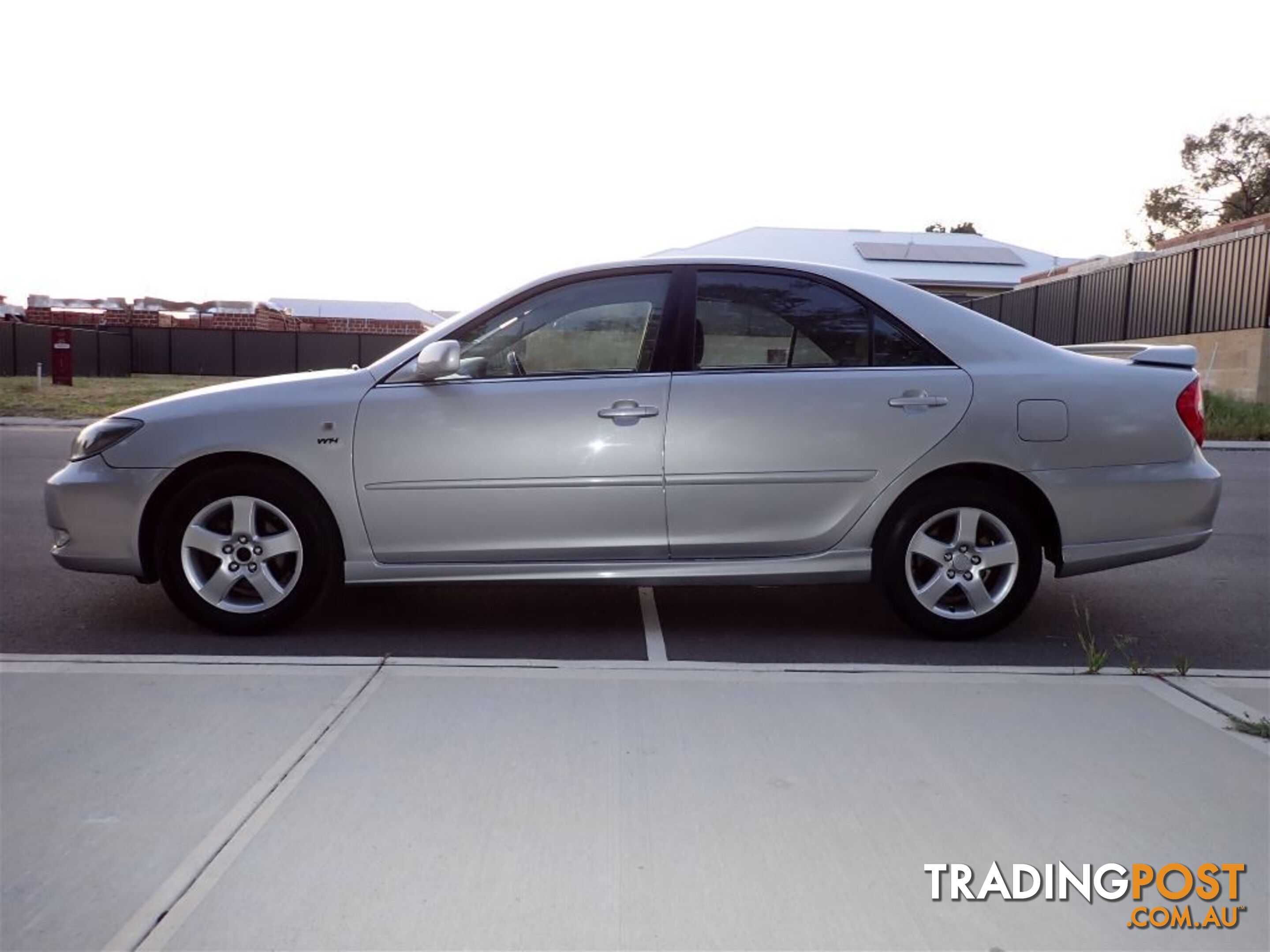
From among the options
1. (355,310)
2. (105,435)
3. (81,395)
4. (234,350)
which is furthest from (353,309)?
(105,435)

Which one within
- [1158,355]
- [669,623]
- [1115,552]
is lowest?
[669,623]

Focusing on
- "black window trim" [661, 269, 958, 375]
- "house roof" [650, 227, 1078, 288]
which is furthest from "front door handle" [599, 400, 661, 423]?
"house roof" [650, 227, 1078, 288]

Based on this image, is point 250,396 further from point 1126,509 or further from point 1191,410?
point 1191,410

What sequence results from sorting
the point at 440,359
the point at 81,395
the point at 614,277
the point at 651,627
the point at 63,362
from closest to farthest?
the point at 440,359
the point at 614,277
the point at 651,627
the point at 81,395
the point at 63,362

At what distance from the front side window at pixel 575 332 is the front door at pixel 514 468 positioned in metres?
0.08

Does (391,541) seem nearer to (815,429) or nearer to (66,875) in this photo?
(815,429)

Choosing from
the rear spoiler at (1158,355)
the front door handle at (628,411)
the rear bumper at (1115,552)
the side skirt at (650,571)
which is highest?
the rear spoiler at (1158,355)

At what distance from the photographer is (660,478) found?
5012 millimetres

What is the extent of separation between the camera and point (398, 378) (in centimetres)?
516

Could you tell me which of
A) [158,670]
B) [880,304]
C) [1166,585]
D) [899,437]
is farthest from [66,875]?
[1166,585]

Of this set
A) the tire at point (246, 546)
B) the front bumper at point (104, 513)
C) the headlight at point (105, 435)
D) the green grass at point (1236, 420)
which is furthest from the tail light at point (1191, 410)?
the green grass at point (1236, 420)

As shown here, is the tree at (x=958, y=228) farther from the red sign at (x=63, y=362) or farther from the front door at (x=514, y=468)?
the front door at (x=514, y=468)

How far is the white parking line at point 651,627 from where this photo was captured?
496 cm

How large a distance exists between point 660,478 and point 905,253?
123 feet
